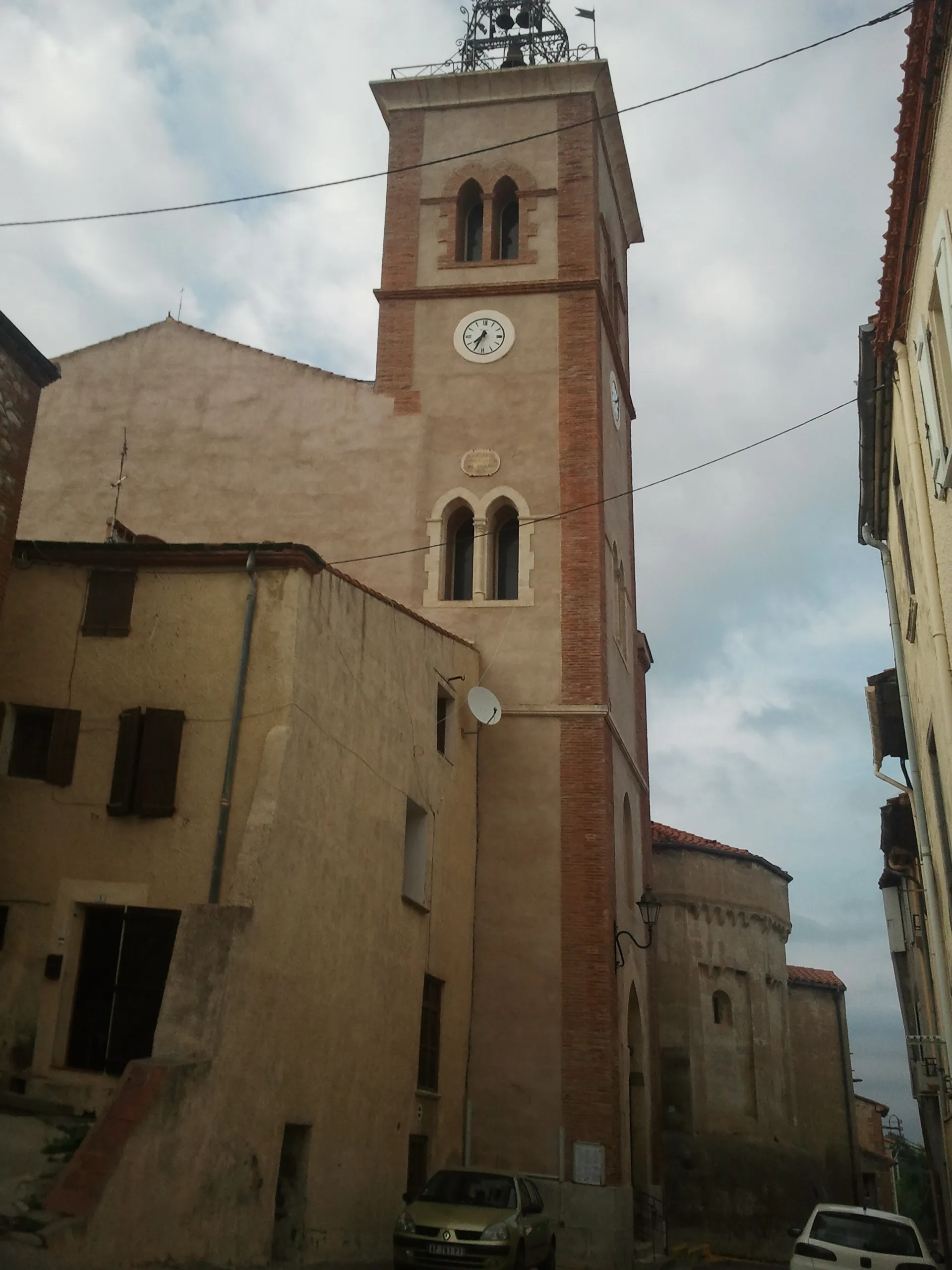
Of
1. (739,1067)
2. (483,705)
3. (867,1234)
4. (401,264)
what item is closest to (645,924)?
(739,1067)

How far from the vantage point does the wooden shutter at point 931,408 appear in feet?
35.4

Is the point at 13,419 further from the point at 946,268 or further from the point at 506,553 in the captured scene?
the point at 506,553

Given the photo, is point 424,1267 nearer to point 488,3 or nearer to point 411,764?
point 411,764

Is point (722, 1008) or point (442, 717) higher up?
point (442, 717)

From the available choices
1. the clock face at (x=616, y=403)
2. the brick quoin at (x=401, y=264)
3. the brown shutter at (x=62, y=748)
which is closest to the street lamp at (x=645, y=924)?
the brown shutter at (x=62, y=748)

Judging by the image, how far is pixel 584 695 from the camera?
21.7 metres

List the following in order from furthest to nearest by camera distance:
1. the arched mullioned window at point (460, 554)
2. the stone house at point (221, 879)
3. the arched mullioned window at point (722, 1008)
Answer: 1. the arched mullioned window at point (722, 1008)
2. the arched mullioned window at point (460, 554)
3. the stone house at point (221, 879)

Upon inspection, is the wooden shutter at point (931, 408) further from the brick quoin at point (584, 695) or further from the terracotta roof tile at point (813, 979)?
the terracotta roof tile at point (813, 979)

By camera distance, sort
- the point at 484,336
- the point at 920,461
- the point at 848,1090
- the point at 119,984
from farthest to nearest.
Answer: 1. the point at 848,1090
2. the point at 484,336
3. the point at 119,984
4. the point at 920,461

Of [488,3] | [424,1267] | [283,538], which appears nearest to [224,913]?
[424,1267]

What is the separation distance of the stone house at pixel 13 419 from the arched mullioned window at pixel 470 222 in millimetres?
13410

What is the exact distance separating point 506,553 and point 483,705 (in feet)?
13.5

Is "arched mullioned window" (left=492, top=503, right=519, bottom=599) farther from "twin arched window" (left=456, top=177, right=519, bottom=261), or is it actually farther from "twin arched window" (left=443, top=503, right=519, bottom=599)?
"twin arched window" (left=456, top=177, right=519, bottom=261)

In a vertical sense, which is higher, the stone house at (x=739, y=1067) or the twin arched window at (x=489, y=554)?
the twin arched window at (x=489, y=554)
